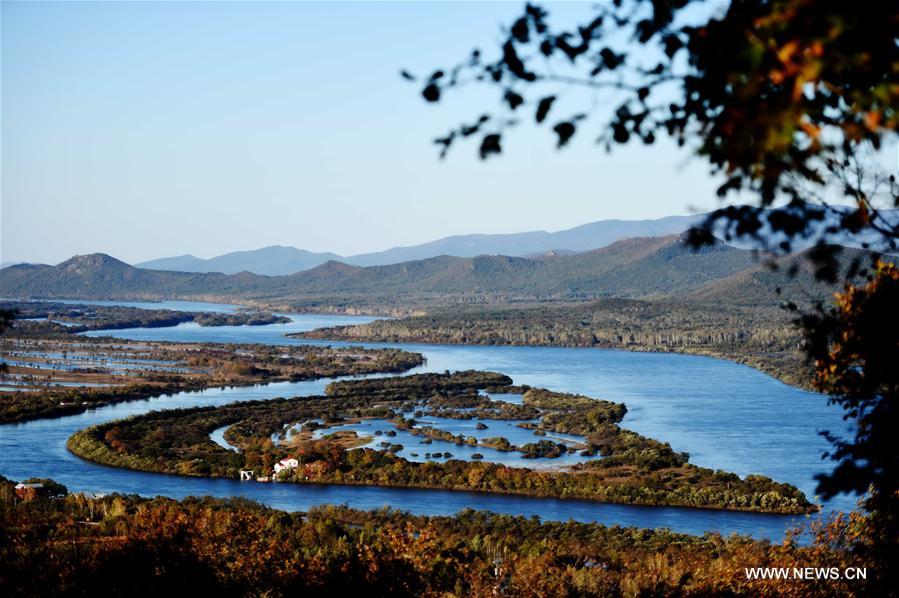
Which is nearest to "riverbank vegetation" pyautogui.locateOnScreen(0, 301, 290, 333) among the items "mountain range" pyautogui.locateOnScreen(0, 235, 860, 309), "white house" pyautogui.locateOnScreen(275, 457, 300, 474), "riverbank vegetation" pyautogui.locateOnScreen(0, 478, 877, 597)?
"mountain range" pyautogui.locateOnScreen(0, 235, 860, 309)

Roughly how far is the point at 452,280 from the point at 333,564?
165392 millimetres

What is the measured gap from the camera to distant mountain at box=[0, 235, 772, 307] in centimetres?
15175

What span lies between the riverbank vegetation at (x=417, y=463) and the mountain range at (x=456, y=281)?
258ft

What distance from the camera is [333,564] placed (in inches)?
477

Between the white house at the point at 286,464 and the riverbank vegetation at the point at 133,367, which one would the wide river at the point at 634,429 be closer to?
Answer: the white house at the point at 286,464

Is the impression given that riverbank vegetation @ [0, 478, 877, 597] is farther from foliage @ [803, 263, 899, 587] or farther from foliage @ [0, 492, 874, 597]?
foliage @ [803, 263, 899, 587]

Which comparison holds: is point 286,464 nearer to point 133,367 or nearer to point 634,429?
point 634,429

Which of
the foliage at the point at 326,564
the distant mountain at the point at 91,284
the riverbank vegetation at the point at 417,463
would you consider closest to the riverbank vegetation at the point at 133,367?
the riverbank vegetation at the point at 417,463

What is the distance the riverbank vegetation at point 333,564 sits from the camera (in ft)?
36.6

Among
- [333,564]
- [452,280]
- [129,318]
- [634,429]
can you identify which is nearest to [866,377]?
[333,564]

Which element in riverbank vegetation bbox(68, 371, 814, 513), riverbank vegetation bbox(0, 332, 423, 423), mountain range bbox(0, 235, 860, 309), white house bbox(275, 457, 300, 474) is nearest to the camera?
riverbank vegetation bbox(68, 371, 814, 513)

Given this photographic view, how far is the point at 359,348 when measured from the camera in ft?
266

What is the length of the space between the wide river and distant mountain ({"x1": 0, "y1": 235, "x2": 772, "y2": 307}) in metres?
74.1

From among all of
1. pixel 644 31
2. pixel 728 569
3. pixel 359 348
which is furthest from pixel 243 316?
pixel 644 31
